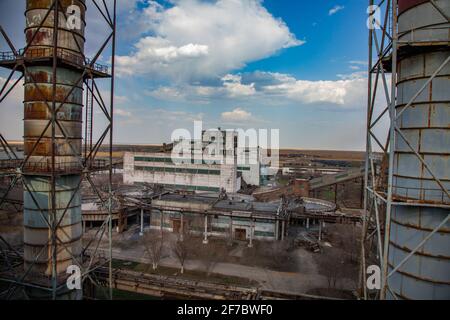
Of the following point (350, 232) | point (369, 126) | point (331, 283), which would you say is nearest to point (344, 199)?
point (350, 232)

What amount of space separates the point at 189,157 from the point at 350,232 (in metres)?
26.9

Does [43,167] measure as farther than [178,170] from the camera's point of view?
No

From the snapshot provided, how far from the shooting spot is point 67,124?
41.5 feet

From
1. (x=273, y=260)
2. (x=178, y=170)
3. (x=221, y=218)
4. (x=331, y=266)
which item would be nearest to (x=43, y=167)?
(x=273, y=260)

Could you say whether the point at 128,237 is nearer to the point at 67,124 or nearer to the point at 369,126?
the point at 67,124

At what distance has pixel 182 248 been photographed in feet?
76.2

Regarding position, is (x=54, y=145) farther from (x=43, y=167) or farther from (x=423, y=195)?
(x=423, y=195)

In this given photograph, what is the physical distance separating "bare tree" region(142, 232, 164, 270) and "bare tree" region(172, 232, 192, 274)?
4.23ft

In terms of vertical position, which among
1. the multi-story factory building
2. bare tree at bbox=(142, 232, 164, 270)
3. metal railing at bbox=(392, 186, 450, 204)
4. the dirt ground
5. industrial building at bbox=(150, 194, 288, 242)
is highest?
metal railing at bbox=(392, 186, 450, 204)

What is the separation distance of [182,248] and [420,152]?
1865 centimetres

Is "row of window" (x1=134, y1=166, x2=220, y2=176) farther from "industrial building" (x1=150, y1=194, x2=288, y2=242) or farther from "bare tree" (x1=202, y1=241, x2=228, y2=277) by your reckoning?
"bare tree" (x1=202, y1=241, x2=228, y2=277)

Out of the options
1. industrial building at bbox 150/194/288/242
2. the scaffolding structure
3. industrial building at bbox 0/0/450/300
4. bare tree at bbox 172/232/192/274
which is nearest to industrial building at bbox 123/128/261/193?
industrial building at bbox 150/194/288/242

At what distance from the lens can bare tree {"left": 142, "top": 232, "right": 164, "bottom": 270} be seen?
22.0 meters
